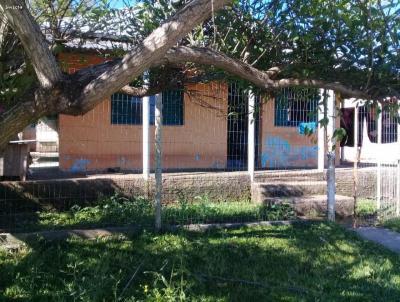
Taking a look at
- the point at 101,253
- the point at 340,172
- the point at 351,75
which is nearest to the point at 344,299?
the point at 351,75

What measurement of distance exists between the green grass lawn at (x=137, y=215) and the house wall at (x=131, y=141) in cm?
184

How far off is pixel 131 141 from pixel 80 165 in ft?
3.65

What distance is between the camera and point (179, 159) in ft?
37.0

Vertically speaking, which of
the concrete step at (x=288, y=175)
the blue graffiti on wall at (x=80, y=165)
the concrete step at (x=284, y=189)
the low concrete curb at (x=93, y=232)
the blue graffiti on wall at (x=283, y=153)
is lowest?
the low concrete curb at (x=93, y=232)

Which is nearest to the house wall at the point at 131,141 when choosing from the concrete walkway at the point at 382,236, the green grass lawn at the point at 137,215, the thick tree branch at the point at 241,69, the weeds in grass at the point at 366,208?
the green grass lawn at the point at 137,215

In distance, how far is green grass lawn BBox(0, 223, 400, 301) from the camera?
5.17 meters

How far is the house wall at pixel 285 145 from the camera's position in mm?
12234

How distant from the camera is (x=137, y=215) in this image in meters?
8.18

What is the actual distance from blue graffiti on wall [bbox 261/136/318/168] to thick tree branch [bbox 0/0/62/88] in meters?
8.30

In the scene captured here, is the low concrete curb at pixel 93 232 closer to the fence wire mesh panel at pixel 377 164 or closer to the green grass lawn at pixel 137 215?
the green grass lawn at pixel 137 215

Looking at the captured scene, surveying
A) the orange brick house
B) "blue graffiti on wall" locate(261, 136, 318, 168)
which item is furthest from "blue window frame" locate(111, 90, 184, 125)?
"blue graffiti on wall" locate(261, 136, 318, 168)

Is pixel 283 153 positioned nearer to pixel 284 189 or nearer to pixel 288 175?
pixel 288 175

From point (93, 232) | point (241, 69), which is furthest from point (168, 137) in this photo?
point (241, 69)

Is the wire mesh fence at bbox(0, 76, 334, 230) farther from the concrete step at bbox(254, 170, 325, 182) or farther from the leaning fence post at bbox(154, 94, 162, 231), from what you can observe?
the leaning fence post at bbox(154, 94, 162, 231)
